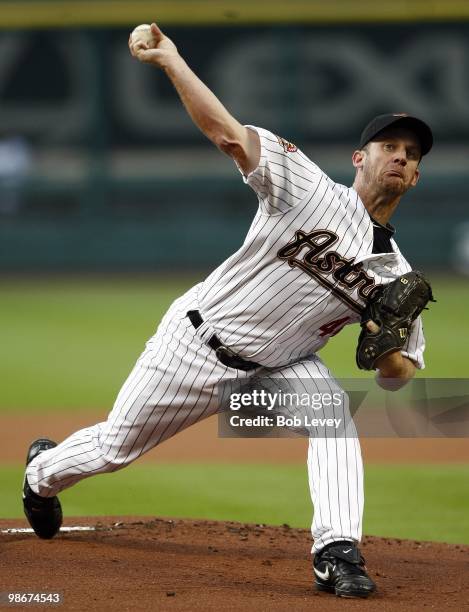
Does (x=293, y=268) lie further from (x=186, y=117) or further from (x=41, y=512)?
(x=186, y=117)

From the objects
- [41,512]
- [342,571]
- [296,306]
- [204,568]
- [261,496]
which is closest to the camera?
[342,571]

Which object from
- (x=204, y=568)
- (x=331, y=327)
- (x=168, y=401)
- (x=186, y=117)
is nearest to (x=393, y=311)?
(x=331, y=327)

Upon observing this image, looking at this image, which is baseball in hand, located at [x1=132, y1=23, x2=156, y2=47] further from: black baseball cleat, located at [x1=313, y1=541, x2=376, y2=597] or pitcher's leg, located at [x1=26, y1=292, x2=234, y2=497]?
black baseball cleat, located at [x1=313, y1=541, x2=376, y2=597]

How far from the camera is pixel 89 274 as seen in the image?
1703 cm

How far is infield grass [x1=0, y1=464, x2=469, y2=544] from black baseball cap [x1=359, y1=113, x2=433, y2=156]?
2.03 meters

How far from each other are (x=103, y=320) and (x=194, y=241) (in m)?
3.67

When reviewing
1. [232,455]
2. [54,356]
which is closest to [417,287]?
[232,455]

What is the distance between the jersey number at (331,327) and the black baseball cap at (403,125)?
2.08 feet

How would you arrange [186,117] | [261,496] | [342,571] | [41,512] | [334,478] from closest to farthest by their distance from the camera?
[342,571]
[334,478]
[41,512]
[261,496]
[186,117]

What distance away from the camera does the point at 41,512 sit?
4398mm

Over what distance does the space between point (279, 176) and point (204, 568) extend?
148 cm

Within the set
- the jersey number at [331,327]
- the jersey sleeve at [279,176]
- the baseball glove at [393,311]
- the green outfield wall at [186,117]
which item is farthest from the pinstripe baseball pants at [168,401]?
the green outfield wall at [186,117]

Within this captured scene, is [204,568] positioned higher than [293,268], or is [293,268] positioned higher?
[293,268]

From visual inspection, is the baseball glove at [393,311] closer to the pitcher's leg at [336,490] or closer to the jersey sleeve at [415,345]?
the jersey sleeve at [415,345]
